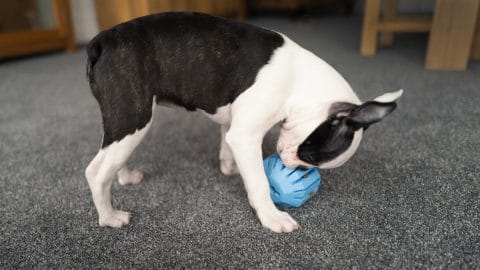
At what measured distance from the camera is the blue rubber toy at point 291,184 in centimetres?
111

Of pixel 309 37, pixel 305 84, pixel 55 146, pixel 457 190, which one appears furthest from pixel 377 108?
pixel 309 37

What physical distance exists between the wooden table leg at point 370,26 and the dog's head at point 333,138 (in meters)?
2.17

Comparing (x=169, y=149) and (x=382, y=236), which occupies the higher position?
(x=382, y=236)

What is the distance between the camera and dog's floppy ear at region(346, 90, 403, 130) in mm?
859

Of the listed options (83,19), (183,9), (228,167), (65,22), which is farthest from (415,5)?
(228,167)

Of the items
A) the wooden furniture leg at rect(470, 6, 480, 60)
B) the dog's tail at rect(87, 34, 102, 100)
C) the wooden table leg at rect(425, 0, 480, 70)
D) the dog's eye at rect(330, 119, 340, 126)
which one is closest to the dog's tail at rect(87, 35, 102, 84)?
the dog's tail at rect(87, 34, 102, 100)

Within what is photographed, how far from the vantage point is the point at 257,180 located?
1065 millimetres

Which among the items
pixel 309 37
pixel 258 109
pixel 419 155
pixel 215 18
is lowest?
pixel 309 37

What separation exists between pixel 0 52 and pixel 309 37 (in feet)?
9.14

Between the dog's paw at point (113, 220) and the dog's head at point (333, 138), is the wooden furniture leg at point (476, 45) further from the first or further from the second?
the dog's paw at point (113, 220)

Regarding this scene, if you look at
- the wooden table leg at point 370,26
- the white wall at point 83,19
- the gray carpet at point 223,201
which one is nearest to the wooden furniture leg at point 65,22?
the white wall at point 83,19

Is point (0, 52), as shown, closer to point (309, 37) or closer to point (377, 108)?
point (309, 37)

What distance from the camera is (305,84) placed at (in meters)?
1.06

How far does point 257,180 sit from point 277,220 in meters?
0.12
